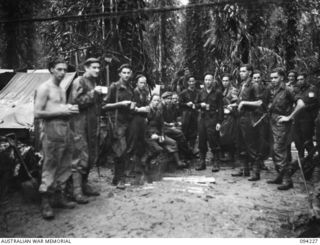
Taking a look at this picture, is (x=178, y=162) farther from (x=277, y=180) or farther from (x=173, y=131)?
(x=277, y=180)

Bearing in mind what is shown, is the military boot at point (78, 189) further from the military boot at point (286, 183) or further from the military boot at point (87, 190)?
the military boot at point (286, 183)

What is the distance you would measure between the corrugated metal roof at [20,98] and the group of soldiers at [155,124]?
111 centimetres

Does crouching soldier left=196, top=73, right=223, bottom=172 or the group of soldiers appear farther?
crouching soldier left=196, top=73, right=223, bottom=172

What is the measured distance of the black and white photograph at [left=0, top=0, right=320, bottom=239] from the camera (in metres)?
3.70

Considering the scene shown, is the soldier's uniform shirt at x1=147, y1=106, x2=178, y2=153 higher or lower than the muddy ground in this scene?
higher

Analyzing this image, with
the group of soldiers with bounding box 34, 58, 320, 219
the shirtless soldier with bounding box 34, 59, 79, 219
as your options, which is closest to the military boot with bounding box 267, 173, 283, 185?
the group of soldiers with bounding box 34, 58, 320, 219

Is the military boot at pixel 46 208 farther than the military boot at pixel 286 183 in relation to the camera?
No

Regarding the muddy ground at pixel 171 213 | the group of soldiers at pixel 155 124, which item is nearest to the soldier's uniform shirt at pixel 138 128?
the group of soldiers at pixel 155 124

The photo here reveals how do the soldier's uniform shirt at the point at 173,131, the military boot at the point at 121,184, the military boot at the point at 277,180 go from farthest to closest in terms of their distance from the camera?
the soldier's uniform shirt at the point at 173,131 → the military boot at the point at 277,180 → the military boot at the point at 121,184

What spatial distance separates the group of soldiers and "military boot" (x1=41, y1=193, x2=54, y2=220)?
11 mm

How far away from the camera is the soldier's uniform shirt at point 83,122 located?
4336 mm

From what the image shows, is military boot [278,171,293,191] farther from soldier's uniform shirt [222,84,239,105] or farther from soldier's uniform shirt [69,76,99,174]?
soldier's uniform shirt [69,76,99,174]

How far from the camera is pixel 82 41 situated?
5691 mm

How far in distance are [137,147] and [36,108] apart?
7.18 ft
